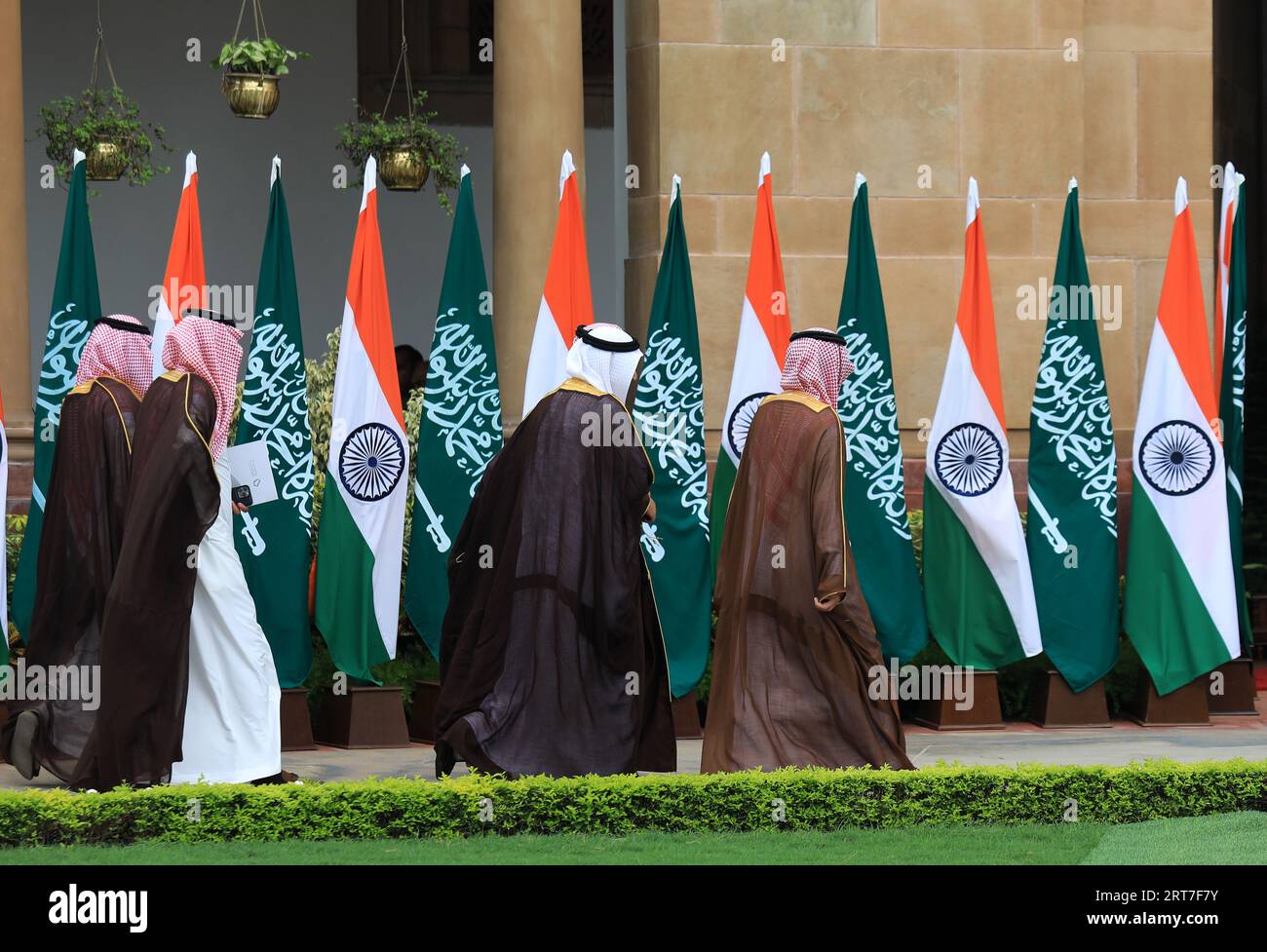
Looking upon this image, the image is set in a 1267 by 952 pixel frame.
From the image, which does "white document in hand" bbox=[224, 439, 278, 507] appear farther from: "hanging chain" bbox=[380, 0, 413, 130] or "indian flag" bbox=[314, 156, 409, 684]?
"hanging chain" bbox=[380, 0, 413, 130]

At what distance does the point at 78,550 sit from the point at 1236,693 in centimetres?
645

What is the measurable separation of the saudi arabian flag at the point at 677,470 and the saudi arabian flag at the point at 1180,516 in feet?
7.87

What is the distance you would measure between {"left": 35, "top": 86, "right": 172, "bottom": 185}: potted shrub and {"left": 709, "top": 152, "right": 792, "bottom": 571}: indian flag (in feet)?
16.4

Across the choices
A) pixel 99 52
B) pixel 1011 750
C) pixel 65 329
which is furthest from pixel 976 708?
pixel 99 52

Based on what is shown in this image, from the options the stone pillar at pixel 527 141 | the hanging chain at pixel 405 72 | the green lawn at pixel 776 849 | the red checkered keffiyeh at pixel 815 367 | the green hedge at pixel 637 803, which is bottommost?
the green lawn at pixel 776 849

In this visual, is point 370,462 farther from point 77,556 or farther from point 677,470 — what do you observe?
point 77,556

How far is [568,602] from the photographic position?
8.57 meters

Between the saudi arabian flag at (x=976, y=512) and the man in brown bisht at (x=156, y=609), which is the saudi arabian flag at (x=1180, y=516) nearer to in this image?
the saudi arabian flag at (x=976, y=512)

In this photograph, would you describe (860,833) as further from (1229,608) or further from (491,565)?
(1229,608)

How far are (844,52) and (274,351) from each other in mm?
4459

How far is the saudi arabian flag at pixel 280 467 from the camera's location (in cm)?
1059

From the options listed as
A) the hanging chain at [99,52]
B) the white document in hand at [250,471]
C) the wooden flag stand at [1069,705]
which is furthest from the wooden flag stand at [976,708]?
the hanging chain at [99,52]

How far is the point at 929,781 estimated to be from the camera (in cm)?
819

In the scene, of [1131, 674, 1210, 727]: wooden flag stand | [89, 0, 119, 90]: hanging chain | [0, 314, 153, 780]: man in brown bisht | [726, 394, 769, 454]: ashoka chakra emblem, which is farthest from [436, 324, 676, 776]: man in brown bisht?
[89, 0, 119, 90]: hanging chain
